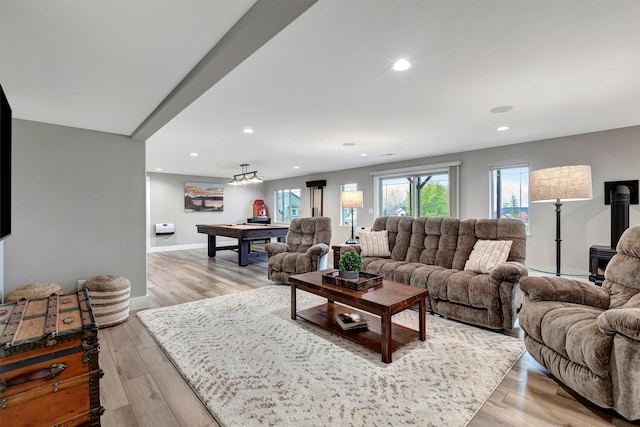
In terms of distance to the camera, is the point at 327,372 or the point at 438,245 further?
the point at 438,245

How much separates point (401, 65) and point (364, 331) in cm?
220

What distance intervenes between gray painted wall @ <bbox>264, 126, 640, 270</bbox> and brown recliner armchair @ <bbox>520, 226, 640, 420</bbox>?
7.82 feet

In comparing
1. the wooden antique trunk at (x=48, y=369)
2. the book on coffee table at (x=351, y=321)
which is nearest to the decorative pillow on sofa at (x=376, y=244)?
the book on coffee table at (x=351, y=321)

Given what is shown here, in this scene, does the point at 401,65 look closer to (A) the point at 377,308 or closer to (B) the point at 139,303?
(A) the point at 377,308

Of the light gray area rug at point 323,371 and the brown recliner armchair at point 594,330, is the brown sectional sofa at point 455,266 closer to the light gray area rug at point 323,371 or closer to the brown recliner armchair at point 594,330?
the light gray area rug at point 323,371

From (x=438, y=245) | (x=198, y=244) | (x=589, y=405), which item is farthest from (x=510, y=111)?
(x=198, y=244)

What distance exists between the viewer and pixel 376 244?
3.99 m

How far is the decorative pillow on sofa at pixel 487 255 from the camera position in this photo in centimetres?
296

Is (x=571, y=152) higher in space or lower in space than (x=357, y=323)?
higher

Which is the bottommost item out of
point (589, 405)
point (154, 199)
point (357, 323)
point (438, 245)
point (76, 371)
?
point (589, 405)

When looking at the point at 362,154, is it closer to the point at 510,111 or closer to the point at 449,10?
the point at 510,111

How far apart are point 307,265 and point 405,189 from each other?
3.29m

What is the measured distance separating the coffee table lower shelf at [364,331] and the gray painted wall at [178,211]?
6.86 metres

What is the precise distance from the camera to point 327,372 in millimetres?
2043
